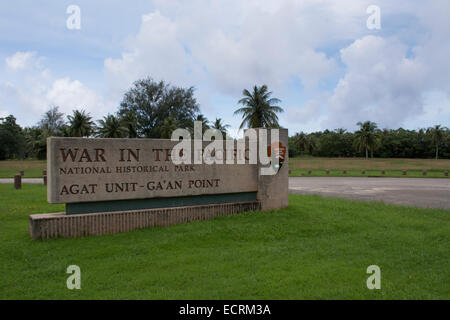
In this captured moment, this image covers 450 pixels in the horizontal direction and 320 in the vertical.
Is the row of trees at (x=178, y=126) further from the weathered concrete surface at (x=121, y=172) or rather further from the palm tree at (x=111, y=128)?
the weathered concrete surface at (x=121, y=172)

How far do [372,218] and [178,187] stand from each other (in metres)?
4.70

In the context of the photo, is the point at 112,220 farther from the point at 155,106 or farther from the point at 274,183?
the point at 155,106

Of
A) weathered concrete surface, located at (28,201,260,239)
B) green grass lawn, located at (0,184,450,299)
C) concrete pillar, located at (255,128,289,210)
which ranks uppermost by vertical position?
concrete pillar, located at (255,128,289,210)

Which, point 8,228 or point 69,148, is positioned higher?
point 69,148

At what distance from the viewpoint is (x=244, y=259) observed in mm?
5590

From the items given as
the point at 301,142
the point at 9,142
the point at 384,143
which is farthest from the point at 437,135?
the point at 9,142

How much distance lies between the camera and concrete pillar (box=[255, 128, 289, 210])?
949 centimetres

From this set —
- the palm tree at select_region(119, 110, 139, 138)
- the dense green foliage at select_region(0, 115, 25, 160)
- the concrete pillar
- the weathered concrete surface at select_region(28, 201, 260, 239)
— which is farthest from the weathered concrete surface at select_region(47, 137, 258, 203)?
the dense green foliage at select_region(0, 115, 25, 160)

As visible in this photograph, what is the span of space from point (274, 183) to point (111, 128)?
4639cm

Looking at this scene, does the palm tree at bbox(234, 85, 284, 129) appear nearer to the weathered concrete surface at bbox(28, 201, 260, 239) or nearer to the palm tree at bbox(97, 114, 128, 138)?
the palm tree at bbox(97, 114, 128, 138)

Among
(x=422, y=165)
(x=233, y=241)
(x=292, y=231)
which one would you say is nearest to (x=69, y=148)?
(x=233, y=241)

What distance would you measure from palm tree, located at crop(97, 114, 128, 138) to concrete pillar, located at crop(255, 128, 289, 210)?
45.6 metres

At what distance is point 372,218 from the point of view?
28.9ft
